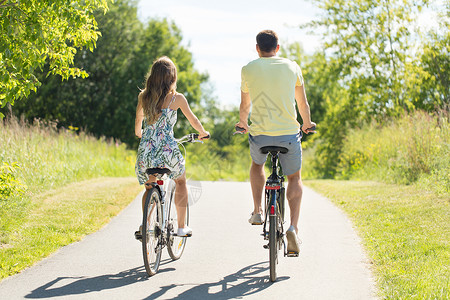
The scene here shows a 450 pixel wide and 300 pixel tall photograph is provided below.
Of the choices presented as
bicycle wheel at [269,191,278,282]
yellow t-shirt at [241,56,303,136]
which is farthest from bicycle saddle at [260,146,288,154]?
bicycle wheel at [269,191,278,282]

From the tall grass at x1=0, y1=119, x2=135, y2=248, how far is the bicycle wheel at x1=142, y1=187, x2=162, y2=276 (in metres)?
2.36

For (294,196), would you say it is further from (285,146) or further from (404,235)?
(404,235)

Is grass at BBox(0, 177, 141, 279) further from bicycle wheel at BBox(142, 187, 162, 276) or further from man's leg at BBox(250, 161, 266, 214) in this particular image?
man's leg at BBox(250, 161, 266, 214)

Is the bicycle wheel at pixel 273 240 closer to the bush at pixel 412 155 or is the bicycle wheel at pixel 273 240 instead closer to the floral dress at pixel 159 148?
the floral dress at pixel 159 148

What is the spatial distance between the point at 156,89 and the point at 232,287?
2.12 m

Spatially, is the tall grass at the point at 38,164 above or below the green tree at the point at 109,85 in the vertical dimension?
below

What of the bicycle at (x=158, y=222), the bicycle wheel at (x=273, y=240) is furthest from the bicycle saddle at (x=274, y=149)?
the bicycle at (x=158, y=222)

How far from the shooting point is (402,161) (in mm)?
15273

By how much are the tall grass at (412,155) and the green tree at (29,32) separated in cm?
721

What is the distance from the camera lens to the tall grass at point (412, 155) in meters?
13.2

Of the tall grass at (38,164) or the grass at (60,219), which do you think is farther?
the tall grass at (38,164)

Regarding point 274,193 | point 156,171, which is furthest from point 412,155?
point 156,171

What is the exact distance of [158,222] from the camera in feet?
21.6

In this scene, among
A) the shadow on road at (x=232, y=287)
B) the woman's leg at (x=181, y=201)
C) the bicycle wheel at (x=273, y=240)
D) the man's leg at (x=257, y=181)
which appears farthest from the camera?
the woman's leg at (x=181, y=201)
